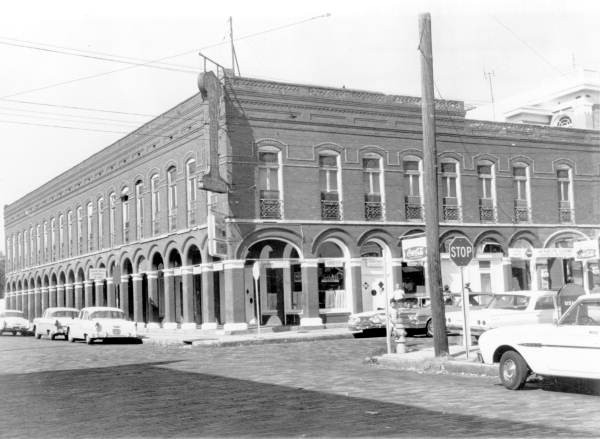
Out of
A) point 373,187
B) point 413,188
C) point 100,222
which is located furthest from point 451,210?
point 100,222

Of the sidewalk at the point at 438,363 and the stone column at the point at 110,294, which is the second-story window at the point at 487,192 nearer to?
the sidewalk at the point at 438,363

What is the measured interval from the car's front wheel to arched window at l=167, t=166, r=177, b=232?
82.0 ft

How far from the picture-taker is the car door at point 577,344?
1058 centimetres

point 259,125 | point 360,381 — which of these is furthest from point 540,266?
point 360,381

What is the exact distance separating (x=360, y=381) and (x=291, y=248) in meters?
19.2

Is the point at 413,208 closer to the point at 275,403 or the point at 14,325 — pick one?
the point at 14,325

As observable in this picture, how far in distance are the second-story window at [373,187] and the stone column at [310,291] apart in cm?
364

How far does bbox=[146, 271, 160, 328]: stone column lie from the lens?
1484 inches

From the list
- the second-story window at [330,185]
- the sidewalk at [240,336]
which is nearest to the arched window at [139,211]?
the sidewalk at [240,336]

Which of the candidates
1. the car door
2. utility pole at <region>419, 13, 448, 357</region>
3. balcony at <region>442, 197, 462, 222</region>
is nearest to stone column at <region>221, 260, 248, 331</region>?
balcony at <region>442, 197, 462, 222</region>

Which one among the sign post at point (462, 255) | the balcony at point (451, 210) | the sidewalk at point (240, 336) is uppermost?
the balcony at point (451, 210)

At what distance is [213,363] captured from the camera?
59.3 feet

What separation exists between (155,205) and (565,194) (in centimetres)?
2072

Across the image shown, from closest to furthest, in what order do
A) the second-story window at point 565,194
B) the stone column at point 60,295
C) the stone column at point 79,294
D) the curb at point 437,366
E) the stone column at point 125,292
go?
1. the curb at point 437,366
2. the second-story window at point 565,194
3. the stone column at point 125,292
4. the stone column at point 79,294
5. the stone column at point 60,295
